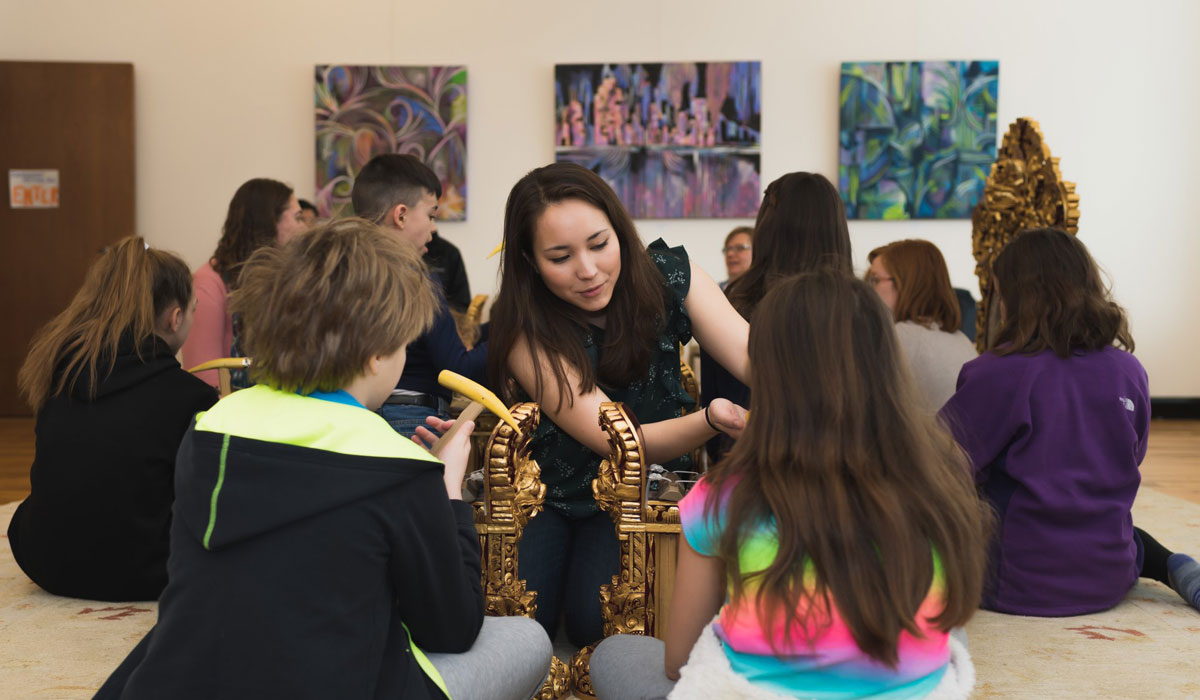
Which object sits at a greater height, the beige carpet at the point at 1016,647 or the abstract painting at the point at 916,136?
the abstract painting at the point at 916,136

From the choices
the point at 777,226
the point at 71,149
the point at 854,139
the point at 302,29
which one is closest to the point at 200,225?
the point at 71,149

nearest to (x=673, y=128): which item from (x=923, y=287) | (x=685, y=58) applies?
(x=685, y=58)

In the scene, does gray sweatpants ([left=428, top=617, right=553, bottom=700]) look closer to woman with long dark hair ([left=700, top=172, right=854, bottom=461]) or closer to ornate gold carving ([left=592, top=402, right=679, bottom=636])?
ornate gold carving ([left=592, top=402, right=679, bottom=636])

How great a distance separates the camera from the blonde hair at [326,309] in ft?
4.82

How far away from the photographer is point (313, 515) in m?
1.39

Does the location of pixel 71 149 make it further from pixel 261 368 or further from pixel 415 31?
pixel 261 368

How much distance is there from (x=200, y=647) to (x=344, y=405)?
1.16ft

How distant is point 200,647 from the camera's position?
138 centimetres

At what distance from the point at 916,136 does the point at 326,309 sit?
20.2ft

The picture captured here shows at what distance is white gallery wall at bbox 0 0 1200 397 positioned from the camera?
7.07 metres

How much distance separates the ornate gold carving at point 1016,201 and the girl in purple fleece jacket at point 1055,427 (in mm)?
647

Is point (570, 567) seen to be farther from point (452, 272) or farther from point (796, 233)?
point (452, 272)

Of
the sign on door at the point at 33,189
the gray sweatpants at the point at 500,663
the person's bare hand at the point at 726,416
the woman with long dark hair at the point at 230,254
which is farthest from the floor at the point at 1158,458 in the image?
the gray sweatpants at the point at 500,663

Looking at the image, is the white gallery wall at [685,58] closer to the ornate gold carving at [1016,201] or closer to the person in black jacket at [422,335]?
the ornate gold carving at [1016,201]
